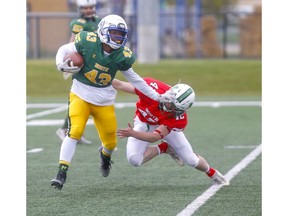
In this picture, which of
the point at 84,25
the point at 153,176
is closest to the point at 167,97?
the point at 153,176

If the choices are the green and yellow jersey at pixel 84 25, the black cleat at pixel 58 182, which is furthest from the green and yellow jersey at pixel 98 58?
the green and yellow jersey at pixel 84 25

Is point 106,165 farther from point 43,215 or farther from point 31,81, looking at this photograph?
point 31,81

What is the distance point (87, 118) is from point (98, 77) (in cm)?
39

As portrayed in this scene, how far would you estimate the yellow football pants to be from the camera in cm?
685

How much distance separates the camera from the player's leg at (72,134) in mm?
6595

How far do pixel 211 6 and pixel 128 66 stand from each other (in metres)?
30.4

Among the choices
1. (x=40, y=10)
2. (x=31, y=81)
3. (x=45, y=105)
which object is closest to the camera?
(x=45, y=105)

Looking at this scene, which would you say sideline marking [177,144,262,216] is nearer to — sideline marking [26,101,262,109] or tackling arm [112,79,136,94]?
tackling arm [112,79,136,94]

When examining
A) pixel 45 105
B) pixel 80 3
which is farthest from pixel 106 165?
pixel 45 105

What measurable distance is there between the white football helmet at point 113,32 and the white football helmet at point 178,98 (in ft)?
2.01

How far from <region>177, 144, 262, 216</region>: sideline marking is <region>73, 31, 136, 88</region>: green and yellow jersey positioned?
134 cm

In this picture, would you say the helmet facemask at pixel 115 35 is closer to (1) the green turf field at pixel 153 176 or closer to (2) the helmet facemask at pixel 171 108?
(2) the helmet facemask at pixel 171 108

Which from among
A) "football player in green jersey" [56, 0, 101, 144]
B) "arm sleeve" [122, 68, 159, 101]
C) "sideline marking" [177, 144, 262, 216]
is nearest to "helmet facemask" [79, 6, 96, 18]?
"football player in green jersey" [56, 0, 101, 144]

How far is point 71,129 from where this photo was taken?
6836 millimetres
